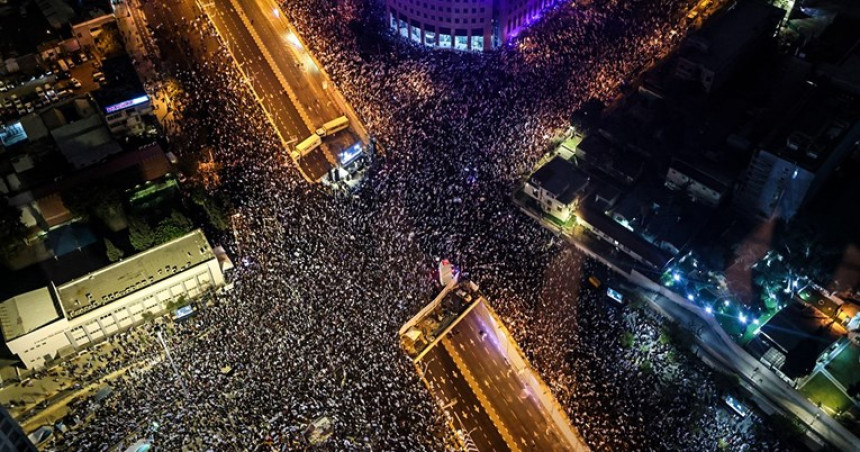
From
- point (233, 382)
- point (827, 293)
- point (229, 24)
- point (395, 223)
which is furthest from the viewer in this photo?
point (229, 24)

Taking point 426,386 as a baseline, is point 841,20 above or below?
above

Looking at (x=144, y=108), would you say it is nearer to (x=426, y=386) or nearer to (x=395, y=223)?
(x=395, y=223)

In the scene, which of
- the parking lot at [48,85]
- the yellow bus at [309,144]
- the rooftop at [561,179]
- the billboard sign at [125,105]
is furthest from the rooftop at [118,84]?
the rooftop at [561,179]

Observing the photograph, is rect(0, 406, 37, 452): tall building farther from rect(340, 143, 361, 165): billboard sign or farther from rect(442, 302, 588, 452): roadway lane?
rect(340, 143, 361, 165): billboard sign

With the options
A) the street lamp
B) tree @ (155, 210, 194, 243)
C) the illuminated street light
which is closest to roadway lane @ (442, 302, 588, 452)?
the street lamp

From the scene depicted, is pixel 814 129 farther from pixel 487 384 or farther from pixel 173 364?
pixel 173 364

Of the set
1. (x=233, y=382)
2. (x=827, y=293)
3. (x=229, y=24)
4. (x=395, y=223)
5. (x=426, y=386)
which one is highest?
(x=229, y=24)

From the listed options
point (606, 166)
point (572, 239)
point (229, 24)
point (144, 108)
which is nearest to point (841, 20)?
point (606, 166)
